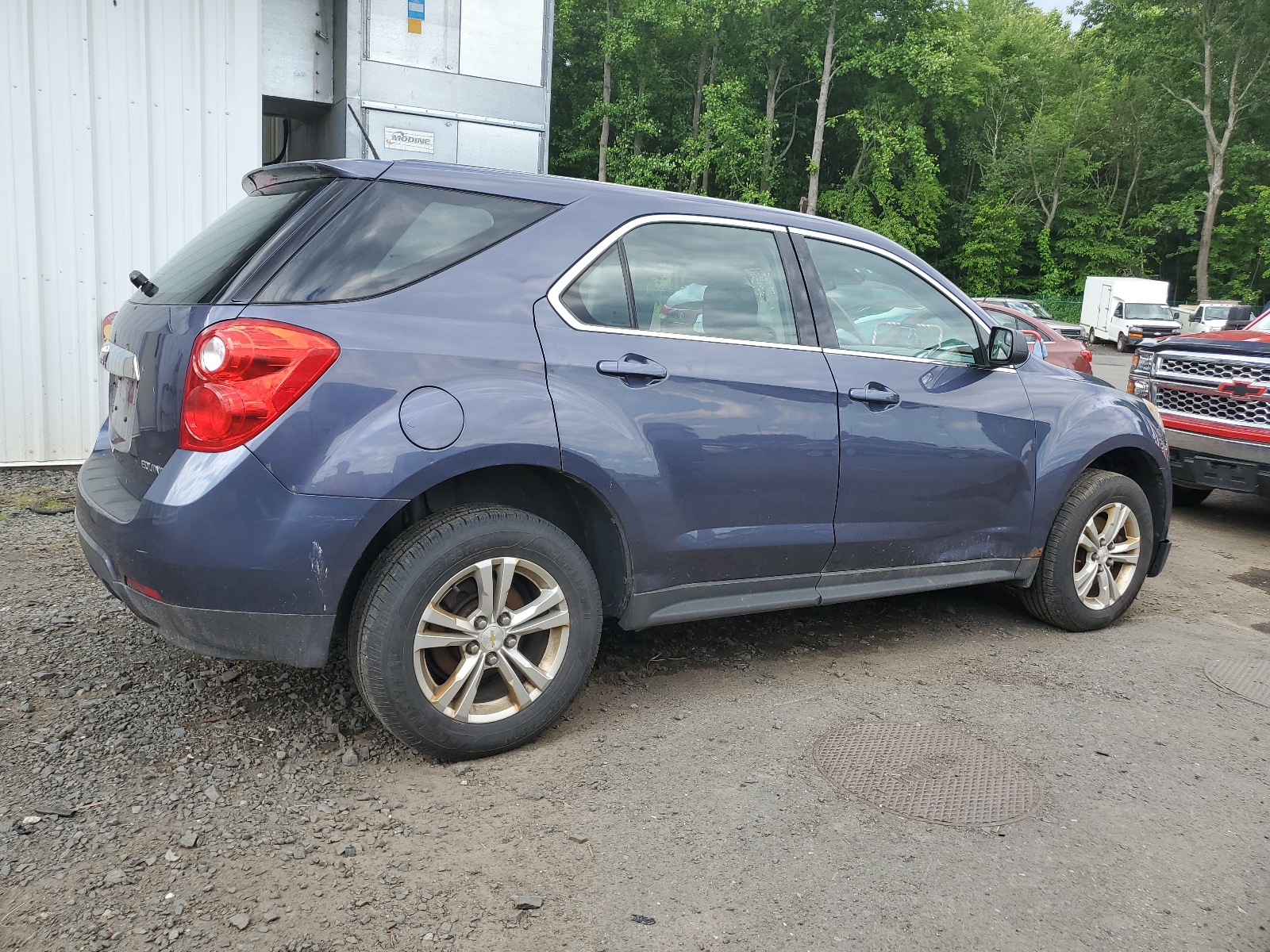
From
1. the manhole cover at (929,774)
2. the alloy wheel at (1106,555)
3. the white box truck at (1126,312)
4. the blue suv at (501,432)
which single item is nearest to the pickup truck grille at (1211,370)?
the alloy wheel at (1106,555)

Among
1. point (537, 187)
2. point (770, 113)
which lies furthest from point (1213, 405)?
point (770, 113)

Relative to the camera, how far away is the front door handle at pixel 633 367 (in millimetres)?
3334

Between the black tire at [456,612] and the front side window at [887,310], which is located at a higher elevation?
the front side window at [887,310]

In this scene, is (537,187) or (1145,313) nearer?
(537,187)

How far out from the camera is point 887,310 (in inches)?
165

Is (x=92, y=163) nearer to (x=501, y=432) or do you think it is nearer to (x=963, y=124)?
(x=501, y=432)

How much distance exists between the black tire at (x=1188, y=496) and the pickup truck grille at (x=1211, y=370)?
107 centimetres

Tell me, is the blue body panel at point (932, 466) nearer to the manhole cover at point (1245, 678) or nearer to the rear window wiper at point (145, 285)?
the manhole cover at point (1245, 678)

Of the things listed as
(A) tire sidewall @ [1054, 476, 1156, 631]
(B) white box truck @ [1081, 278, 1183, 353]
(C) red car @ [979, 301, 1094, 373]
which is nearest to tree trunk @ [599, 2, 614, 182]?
(B) white box truck @ [1081, 278, 1183, 353]

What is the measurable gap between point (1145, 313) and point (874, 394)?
4054 centimetres

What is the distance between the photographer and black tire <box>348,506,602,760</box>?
3000mm

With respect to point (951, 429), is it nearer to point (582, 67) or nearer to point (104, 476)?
point (104, 476)

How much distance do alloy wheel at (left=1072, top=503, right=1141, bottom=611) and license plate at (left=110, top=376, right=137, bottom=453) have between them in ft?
12.6

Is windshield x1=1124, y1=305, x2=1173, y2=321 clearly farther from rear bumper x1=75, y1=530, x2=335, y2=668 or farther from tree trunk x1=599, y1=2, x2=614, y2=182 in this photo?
rear bumper x1=75, y1=530, x2=335, y2=668
